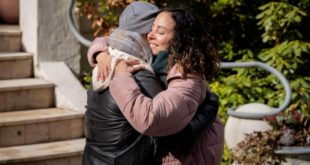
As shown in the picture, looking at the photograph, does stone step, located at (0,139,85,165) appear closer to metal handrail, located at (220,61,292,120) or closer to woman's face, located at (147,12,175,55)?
metal handrail, located at (220,61,292,120)

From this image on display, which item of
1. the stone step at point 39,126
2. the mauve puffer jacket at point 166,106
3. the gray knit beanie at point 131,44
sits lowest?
the stone step at point 39,126

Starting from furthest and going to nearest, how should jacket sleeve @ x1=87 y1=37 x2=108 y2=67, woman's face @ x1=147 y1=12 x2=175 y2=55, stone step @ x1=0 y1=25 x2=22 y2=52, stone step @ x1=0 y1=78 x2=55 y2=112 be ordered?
stone step @ x1=0 y1=25 x2=22 y2=52 < stone step @ x1=0 y1=78 x2=55 y2=112 < jacket sleeve @ x1=87 y1=37 x2=108 y2=67 < woman's face @ x1=147 y1=12 x2=175 y2=55

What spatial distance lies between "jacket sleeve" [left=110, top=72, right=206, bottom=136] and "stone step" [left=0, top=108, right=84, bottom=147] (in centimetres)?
284

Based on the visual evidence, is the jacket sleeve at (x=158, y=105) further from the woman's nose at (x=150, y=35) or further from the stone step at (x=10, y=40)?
the stone step at (x=10, y=40)

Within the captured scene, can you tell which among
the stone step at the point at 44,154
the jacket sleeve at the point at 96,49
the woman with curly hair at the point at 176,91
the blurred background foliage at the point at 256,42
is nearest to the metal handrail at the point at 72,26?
the blurred background foliage at the point at 256,42

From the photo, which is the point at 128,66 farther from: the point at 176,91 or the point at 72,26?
the point at 72,26

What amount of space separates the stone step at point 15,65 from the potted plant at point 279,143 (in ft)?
6.34

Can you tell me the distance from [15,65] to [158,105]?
3.71 m

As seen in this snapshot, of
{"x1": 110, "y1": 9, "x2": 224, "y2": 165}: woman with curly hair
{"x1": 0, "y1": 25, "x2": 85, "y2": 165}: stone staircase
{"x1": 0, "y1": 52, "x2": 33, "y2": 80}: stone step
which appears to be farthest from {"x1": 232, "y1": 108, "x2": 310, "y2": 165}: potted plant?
{"x1": 110, "y1": 9, "x2": 224, "y2": 165}: woman with curly hair

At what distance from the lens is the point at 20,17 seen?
23.2ft

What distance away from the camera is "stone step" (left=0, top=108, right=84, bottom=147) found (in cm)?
593

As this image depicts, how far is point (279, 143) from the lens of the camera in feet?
20.2

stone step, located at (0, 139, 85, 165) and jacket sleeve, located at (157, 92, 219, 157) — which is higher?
jacket sleeve, located at (157, 92, 219, 157)

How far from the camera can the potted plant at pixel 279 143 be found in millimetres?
6062
